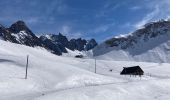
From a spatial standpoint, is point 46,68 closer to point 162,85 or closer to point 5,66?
point 5,66

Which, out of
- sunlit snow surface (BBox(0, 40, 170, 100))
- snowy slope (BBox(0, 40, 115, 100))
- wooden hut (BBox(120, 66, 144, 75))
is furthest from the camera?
wooden hut (BBox(120, 66, 144, 75))

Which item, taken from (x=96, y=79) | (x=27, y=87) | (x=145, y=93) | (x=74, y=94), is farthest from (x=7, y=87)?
(x=96, y=79)

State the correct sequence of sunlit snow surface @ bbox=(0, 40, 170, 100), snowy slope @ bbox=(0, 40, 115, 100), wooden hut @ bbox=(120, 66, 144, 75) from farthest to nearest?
1. wooden hut @ bbox=(120, 66, 144, 75)
2. snowy slope @ bbox=(0, 40, 115, 100)
3. sunlit snow surface @ bbox=(0, 40, 170, 100)

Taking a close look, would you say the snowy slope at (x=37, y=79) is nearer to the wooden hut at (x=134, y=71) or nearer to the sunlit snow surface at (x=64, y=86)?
the sunlit snow surface at (x=64, y=86)

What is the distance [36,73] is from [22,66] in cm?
854

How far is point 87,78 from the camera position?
7662cm

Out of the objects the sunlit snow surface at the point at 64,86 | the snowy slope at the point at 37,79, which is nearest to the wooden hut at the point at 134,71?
the snowy slope at the point at 37,79

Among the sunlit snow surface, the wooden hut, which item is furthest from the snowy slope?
the wooden hut

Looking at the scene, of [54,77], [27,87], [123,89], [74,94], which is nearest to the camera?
[74,94]

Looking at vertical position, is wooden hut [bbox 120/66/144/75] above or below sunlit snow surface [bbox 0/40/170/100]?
above

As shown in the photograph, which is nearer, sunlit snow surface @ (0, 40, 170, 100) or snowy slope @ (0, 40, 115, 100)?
sunlit snow surface @ (0, 40, 170, 100)

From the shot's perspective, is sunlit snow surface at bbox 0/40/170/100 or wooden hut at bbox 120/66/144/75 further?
wooden hut at bbox 120/66/144/75

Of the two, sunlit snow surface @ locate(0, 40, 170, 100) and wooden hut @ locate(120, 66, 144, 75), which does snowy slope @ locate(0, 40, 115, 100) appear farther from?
wooden hut @ locate(120, 66, 144, 75)

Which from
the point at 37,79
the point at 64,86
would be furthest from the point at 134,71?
the point at 37,79
